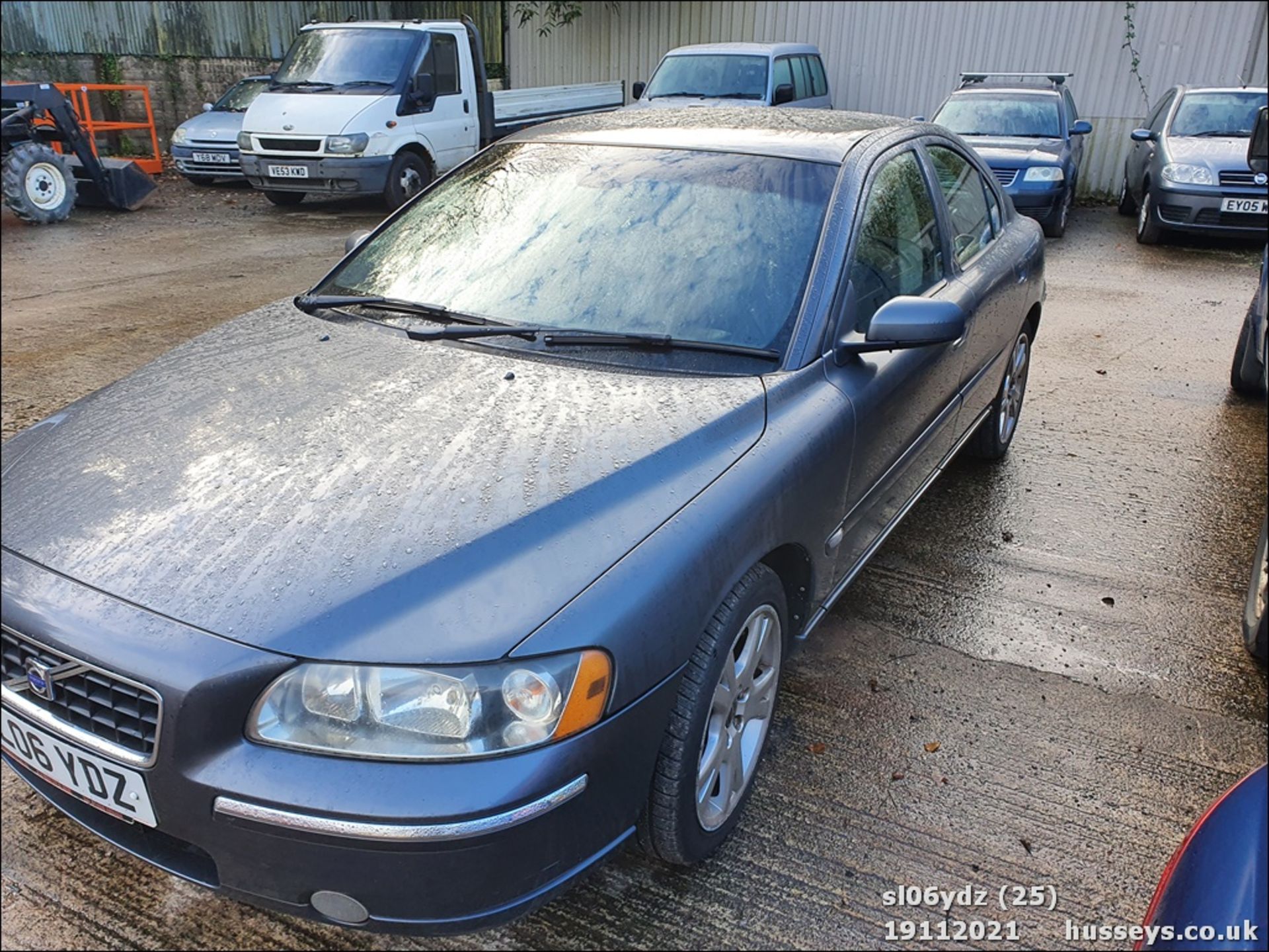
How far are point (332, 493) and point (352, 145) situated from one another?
9846mm

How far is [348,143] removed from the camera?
35.1 feet

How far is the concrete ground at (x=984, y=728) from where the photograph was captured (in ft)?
7.05

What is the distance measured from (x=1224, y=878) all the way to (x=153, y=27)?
746 inches

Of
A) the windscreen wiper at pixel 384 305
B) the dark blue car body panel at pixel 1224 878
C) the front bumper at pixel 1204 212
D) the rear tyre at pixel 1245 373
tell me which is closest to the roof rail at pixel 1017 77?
the front bumper at pixel 1204 212

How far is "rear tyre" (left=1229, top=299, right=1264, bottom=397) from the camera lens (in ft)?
18.2

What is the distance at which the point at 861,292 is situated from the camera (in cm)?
279

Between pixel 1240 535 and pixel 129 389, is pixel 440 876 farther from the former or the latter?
pixel 1240 535

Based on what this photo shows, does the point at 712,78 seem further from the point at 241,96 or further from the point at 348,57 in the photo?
the point at 241,96

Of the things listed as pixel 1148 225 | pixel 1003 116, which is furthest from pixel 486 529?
pixel 1003 116

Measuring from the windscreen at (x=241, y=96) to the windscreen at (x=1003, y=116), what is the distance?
29.2 feet

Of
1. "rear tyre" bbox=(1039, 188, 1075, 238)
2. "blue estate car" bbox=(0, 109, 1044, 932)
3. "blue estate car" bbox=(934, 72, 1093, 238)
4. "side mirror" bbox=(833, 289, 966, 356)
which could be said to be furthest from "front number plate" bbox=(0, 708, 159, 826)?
"rear tyre" bbox=(1039, 188, 1075, 238)

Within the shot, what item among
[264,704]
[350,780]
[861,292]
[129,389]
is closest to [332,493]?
[264,704]

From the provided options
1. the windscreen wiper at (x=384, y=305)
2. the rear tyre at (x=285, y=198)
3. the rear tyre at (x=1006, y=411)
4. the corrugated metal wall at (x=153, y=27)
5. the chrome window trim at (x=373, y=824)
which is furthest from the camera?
the corrugated metal wall at (x=153, y=27)

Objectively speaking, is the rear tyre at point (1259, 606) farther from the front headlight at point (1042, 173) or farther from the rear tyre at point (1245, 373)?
the front headlight at point (1042, 173)
